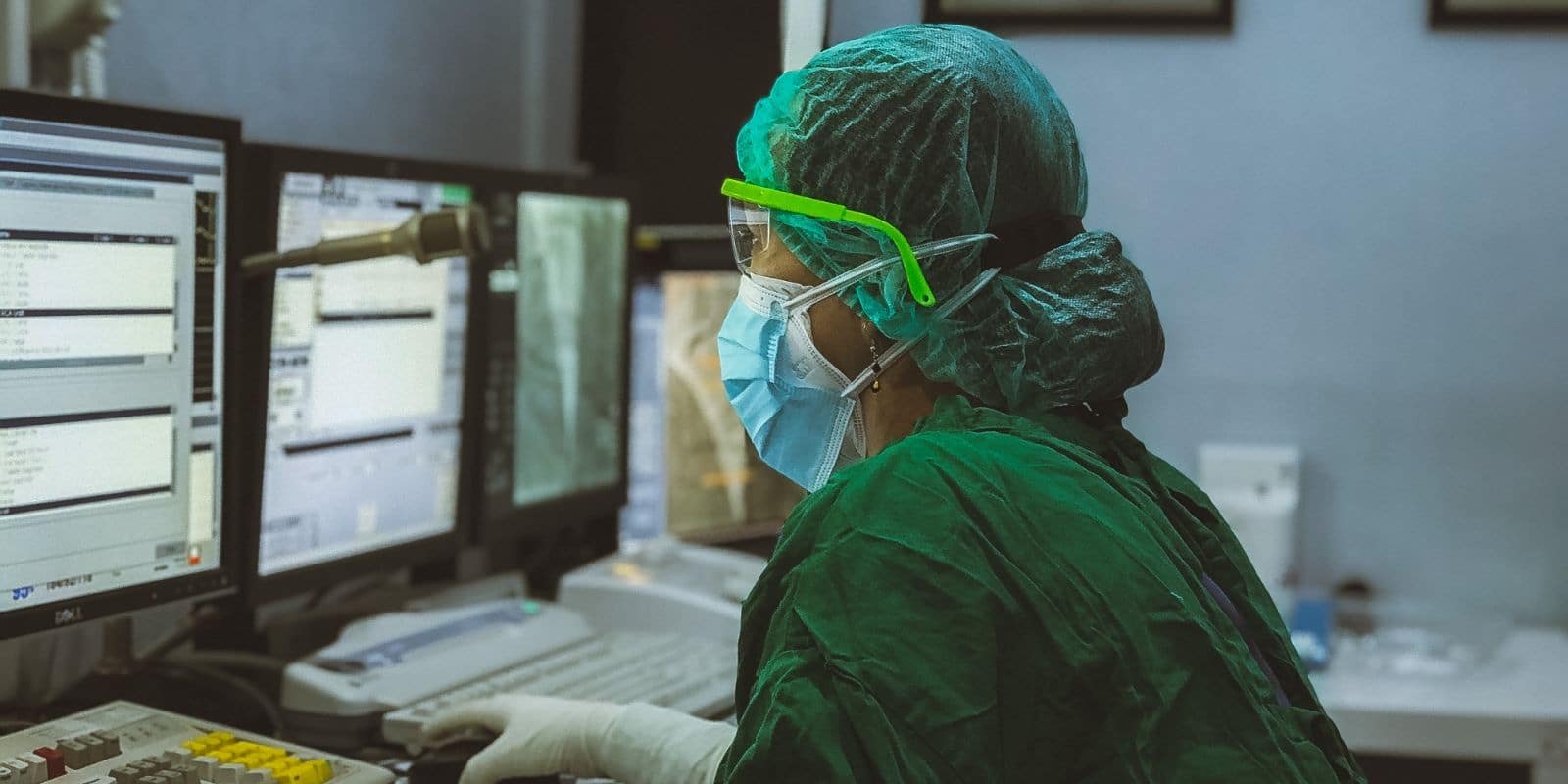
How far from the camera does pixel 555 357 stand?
6.17 ft

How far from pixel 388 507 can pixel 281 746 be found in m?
0.50

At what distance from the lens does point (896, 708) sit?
84 centimetres

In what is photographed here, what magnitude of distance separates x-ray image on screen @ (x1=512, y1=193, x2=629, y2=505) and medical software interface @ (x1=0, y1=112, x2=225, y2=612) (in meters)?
0.53

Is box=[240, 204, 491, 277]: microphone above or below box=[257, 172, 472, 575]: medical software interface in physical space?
above

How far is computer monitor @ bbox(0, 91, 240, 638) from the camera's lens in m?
1.14

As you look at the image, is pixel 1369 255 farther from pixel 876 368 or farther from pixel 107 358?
pixel 107 358

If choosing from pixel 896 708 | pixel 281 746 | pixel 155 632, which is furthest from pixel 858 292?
pixel 155 632

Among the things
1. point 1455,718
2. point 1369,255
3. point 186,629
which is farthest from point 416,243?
point 1369,255

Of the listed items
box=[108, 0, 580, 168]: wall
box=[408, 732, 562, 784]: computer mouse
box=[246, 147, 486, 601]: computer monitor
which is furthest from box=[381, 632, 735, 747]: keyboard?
box=[108, 0, 580, 168]: wall

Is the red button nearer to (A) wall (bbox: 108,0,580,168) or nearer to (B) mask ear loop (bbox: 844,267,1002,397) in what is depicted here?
(B) mask ear loop (bbox: 844,267,1002,397)

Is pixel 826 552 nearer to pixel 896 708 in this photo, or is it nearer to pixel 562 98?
pixel 896 708

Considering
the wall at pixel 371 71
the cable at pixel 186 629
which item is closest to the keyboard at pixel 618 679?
the cable at pixel 186 629

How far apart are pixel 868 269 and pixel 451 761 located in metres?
0.54

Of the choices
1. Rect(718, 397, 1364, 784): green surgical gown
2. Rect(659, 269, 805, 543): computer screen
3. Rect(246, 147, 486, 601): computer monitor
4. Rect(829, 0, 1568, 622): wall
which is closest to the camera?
Answer: Rect(718, 397, 1364, 784): green surgical gown
